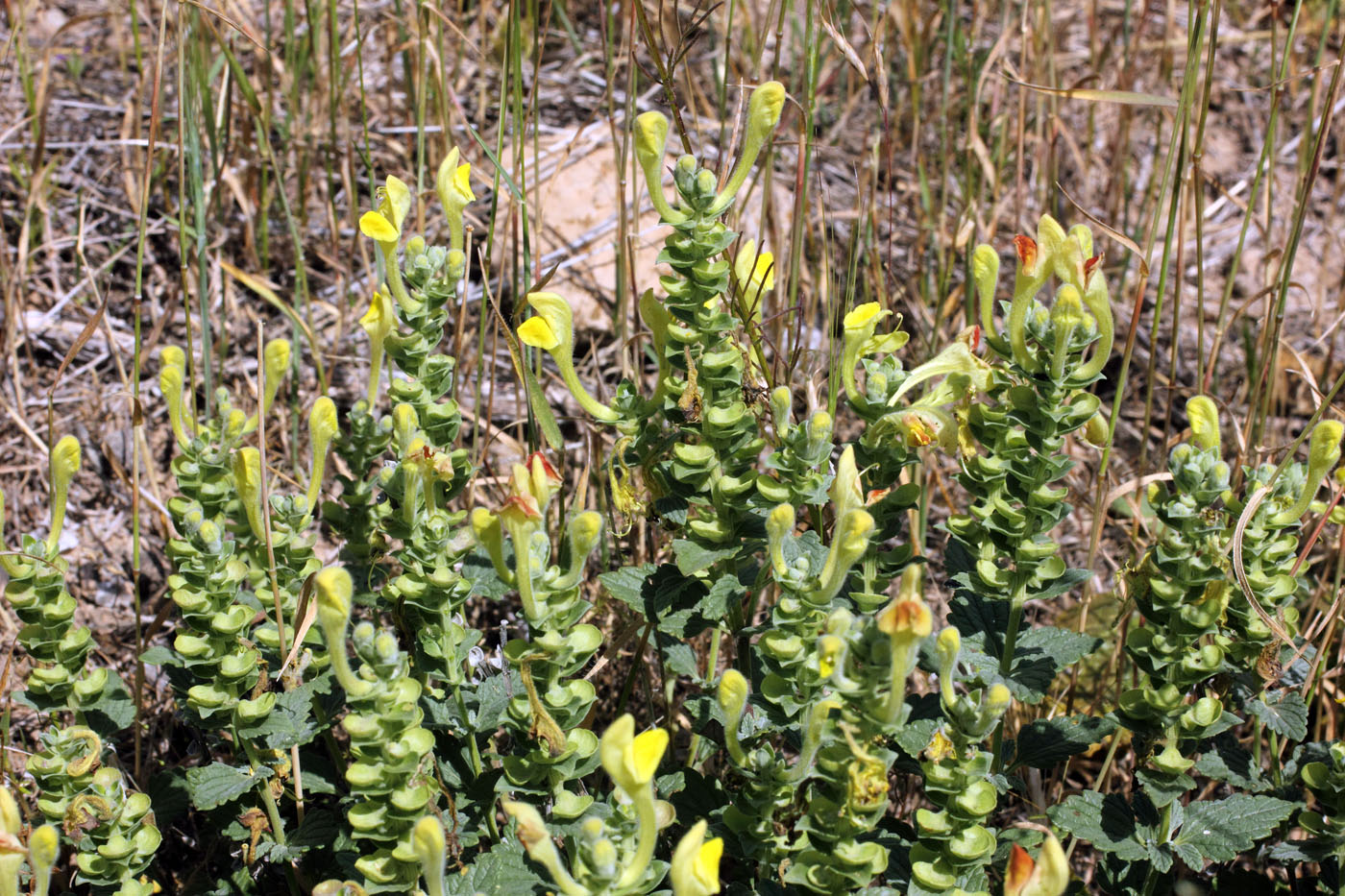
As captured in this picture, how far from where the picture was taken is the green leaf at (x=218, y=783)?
5.53 ft

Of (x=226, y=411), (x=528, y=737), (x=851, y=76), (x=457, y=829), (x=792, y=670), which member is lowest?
(x=457, y=829)

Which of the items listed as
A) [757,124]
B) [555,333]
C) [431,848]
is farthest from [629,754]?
[757,124]

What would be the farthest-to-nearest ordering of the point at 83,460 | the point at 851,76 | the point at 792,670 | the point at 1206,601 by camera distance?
the point at 851,76 → the point at 83,460 → the point at 1206,601 → the point at 792,670

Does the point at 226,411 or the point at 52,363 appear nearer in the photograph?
the point at 226,411

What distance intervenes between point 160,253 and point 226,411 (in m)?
2.03

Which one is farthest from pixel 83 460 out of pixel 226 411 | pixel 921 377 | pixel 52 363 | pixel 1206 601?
pixel 1206 601

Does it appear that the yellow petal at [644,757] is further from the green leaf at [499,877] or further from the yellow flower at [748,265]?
the yellow flower at [748,265]

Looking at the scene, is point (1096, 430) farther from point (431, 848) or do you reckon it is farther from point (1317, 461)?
point (431, 848)

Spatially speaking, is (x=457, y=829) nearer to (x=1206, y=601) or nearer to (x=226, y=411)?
(x=226, y=411)

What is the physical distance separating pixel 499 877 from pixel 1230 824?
114 cm

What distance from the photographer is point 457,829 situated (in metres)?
1.77

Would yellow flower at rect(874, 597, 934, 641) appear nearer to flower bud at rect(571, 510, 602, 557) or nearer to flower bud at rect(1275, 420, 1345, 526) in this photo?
flower bud at rect(571, 510, 602, 557)

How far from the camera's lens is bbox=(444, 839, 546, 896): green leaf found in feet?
5.01

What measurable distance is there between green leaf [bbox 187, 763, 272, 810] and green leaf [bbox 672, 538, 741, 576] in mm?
750
